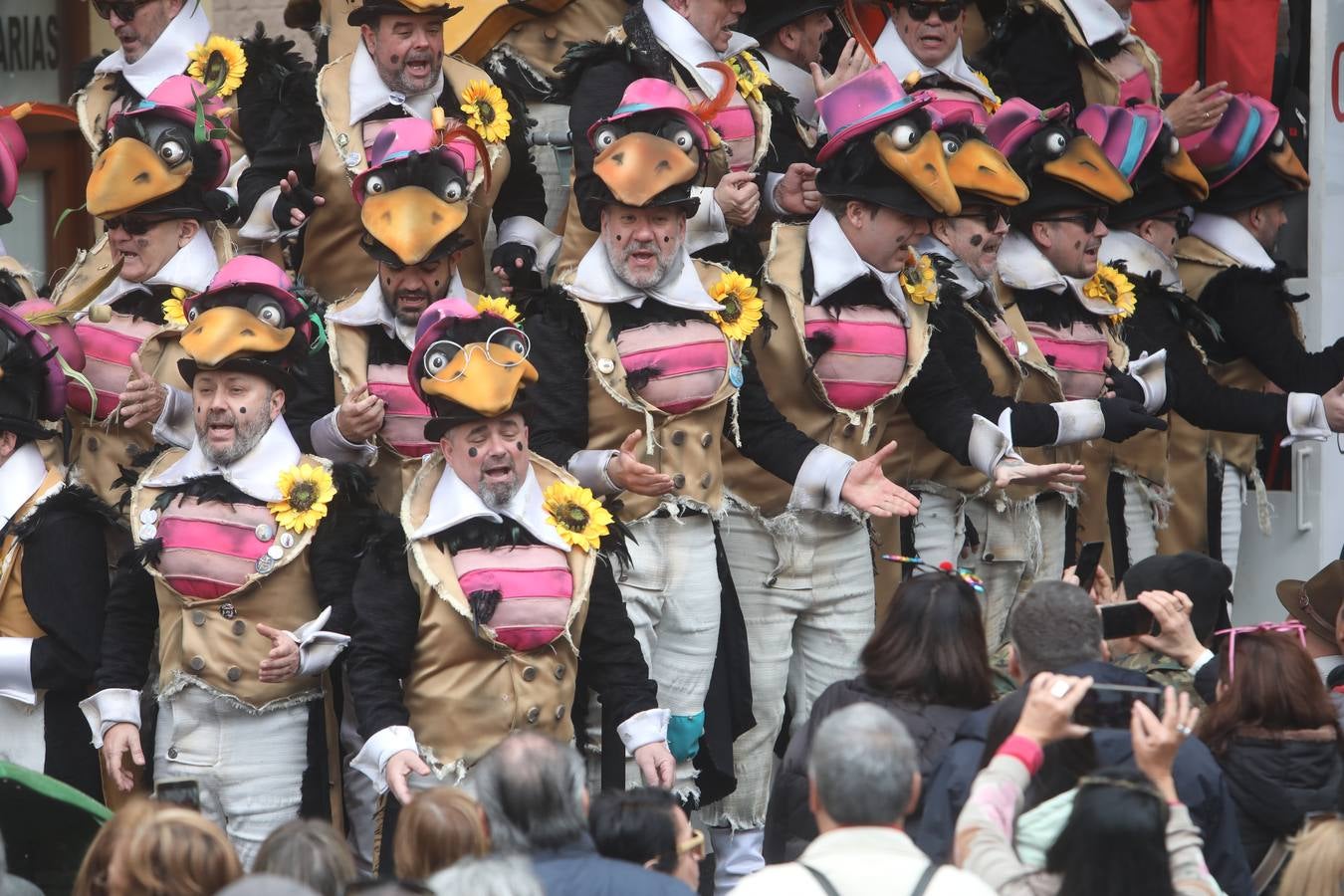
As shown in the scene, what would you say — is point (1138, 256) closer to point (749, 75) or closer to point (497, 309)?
point (749, 75)

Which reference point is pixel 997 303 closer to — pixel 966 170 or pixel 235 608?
pixel 966 170

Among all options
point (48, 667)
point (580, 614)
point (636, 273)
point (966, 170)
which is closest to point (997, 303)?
point (966, 170)

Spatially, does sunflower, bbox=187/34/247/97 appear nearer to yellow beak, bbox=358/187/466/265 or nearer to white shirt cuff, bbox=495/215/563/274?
white shirt cuff, bbox=495/215/563/274

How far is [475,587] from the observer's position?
585cm

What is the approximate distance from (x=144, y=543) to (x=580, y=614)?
1.16 m

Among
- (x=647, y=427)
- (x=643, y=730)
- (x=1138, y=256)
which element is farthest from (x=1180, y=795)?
(x=1138, y=256)

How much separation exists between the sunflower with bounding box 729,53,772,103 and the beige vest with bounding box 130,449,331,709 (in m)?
2.06

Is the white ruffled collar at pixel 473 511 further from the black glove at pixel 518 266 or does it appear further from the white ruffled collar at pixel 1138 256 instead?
the white ruffled collar at pixel 1138 256

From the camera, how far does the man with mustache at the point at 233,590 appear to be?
6023 mm

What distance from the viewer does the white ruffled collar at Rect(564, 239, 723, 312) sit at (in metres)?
6.42

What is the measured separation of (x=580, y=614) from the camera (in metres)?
5.96

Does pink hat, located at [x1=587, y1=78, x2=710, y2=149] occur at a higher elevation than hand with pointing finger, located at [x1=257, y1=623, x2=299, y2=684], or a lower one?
higher

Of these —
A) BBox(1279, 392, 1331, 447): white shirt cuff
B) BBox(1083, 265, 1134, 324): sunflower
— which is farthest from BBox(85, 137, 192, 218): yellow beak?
BBox(1279, 392, 1331, 447): white shirt cuff

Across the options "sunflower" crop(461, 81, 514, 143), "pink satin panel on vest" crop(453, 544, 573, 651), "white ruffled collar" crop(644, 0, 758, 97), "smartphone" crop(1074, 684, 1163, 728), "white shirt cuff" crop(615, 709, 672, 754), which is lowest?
"white shirt cuff" crop(615, 709, 672, 754)
